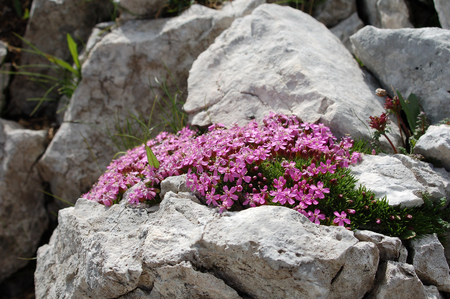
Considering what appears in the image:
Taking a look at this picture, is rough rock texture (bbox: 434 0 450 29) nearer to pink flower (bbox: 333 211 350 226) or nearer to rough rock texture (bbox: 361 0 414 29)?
rough rock texture (bbox: 361 0 414 29)

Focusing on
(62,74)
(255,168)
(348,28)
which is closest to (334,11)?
(348,28)

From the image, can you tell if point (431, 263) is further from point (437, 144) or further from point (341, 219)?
point (437, 144)

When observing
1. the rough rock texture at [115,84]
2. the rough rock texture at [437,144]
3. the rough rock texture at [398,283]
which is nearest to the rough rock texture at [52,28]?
the rough rock texture at [115,84]

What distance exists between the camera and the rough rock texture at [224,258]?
8.39ft

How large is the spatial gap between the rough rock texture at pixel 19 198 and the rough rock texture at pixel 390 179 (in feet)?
19.5

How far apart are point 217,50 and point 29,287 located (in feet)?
18.9

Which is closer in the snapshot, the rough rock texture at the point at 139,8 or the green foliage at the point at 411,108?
the green foliage at the point at 411,108

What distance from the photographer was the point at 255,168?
11.2 ft

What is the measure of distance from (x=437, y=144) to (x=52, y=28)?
7.52 metres

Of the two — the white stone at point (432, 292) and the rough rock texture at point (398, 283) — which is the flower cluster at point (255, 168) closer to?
the rough rock texture at point (398, 283)

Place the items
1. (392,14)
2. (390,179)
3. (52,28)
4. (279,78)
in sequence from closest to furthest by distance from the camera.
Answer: (390,179) < (279,78) < (392,14) < (52,28)

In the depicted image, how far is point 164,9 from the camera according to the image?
6.84 meters

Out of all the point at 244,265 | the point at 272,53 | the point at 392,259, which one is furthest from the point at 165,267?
the point at 272,53

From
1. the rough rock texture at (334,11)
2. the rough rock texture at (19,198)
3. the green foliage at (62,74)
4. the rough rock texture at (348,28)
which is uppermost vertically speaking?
the rough rock texture at (334,11)
